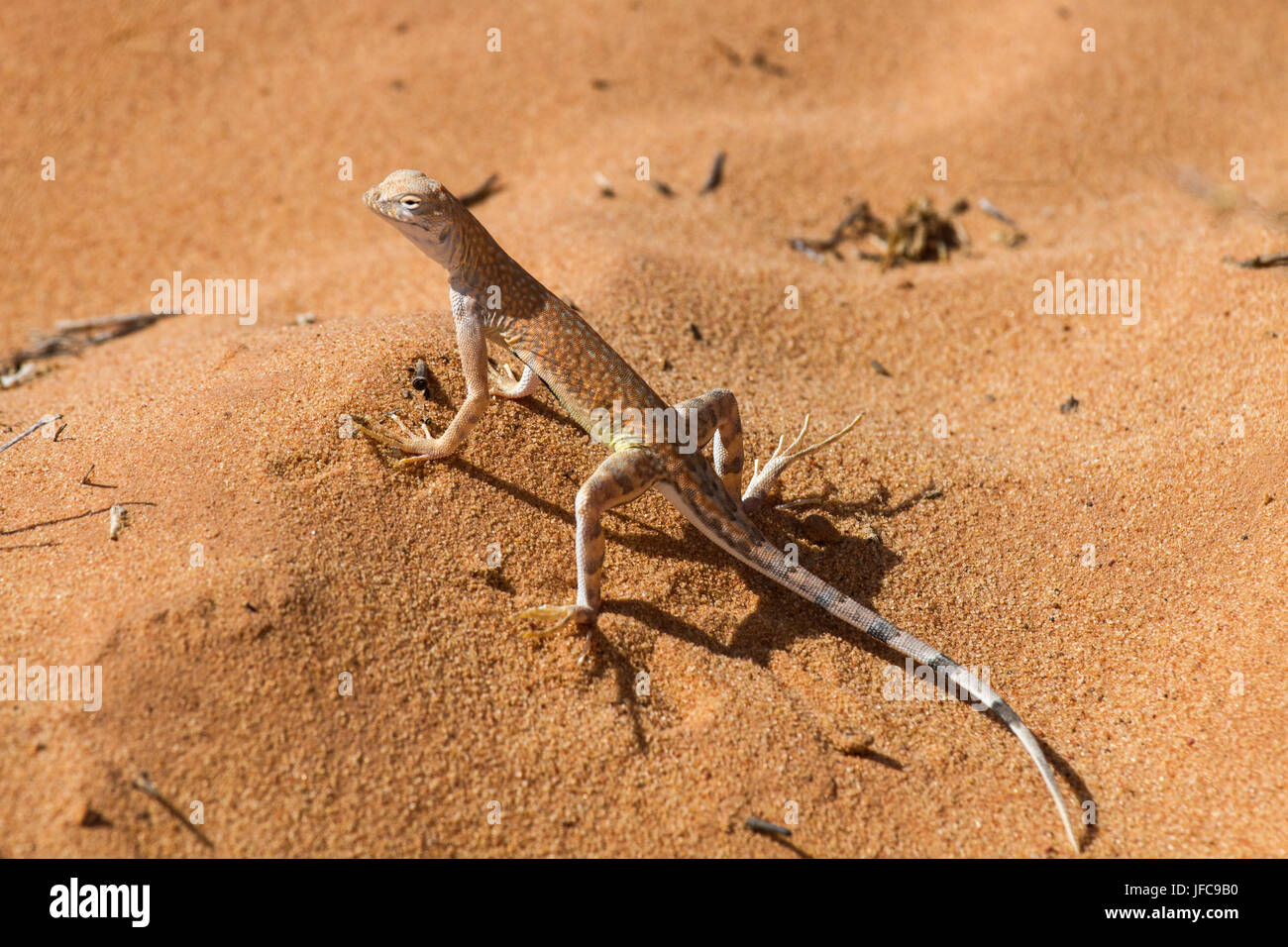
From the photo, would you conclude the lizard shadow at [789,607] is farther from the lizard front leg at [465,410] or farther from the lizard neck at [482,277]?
the lizard neck at [482,277]

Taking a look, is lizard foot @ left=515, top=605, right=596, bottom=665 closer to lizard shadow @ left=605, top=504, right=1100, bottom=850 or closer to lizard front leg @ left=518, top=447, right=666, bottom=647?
lizard front leg @ left=518, top=447, right=666, bottom=647

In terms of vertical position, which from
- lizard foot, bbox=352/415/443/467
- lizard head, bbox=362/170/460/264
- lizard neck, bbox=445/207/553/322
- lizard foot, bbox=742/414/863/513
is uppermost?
lizard head, bbox=362/170/460/264

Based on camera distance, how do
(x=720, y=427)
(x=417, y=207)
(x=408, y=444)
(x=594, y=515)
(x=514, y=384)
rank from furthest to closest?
(x=514, y=384) < (x=720, y=427) < (x=408, y=444) < (x=417, y=207) < (x=594, y=515)

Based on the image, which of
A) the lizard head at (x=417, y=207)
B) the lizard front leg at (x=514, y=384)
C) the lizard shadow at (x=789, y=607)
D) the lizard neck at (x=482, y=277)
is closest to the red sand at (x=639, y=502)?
the lizard shadow at (x=789, y=607)

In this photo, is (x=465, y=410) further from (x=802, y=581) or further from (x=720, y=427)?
(x=802, y=581)

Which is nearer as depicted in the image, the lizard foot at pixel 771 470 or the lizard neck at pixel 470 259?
the lizard neck at pixel 470 259

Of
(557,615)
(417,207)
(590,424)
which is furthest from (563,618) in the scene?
(417,207)

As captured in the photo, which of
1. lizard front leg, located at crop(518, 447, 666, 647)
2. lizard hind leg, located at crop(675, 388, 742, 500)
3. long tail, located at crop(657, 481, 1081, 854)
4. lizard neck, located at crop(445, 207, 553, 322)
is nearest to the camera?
lizard front leg, located at crop(518, 447, 666, 647)

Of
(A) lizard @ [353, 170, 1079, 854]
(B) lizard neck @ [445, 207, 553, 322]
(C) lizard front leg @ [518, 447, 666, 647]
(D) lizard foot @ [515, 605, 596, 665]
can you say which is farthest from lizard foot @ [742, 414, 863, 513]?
(B) lizard neck @ [445, 207, 553, 322]
